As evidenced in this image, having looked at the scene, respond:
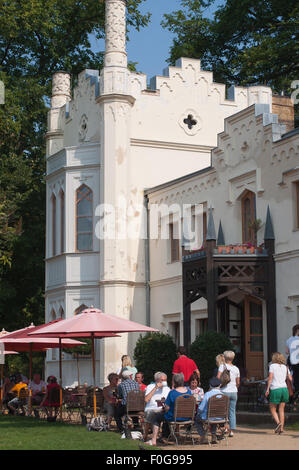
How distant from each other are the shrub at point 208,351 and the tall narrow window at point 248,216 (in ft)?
11.3

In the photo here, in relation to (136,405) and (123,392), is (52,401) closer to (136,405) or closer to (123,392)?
(123,392)

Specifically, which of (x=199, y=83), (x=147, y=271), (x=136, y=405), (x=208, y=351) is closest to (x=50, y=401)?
(x=136, y=405)

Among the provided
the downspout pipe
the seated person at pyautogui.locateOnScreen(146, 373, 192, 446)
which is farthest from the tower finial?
the seated person at pyautogui.locateOnScreen(146, 373, 192, 446)

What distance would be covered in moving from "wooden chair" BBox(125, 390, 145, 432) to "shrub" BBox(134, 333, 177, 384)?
850cm

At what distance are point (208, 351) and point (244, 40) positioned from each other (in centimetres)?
2654

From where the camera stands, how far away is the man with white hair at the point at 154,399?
50.5 ft

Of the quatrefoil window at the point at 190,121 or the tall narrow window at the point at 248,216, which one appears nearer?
the tall narrow window at the point at 248,216

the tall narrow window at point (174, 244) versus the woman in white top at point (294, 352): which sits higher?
the tall narrow window at point (174, 244)

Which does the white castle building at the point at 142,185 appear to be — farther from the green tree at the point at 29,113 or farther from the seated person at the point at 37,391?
the seated person at the point at 37,391

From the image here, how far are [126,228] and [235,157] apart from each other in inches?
242

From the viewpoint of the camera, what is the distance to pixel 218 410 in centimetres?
1492

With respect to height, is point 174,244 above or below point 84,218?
below

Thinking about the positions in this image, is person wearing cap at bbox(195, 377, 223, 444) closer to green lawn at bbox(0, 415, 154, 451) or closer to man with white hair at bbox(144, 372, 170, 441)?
man with white hair at bbox(144, 372, 170, 441)

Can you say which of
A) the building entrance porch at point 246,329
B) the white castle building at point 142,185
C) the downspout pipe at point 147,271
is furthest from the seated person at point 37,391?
the downspout pipe at point 147,271
